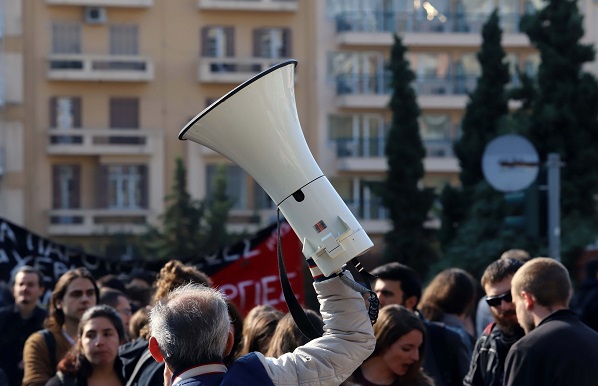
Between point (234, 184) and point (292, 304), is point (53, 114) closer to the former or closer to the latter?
point (234, 184)

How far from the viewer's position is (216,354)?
376 cm

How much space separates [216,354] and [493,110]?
80.6ft

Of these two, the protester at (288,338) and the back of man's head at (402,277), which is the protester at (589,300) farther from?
the protester at (288,338)

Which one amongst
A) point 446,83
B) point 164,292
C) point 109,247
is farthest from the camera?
point 446,83

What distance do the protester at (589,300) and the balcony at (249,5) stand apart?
101 feet

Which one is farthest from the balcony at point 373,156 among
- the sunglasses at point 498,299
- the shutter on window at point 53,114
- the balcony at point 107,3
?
the sunglasses at point 498,299

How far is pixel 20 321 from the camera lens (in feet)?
A: 28.1

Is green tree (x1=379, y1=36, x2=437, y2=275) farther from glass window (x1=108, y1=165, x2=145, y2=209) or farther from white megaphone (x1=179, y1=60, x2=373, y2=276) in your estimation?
white megaphone (x1=179, y1=60, x2=373, y2=276)

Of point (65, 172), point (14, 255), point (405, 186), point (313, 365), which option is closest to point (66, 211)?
point (65, 172)

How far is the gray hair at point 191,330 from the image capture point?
147 inches

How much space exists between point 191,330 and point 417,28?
3912cm

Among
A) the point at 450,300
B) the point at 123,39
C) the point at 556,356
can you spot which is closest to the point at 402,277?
the point at 450,300

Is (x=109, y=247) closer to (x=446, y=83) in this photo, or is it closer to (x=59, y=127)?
(x=59, y=127)

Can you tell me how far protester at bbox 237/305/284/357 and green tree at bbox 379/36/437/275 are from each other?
1105 inches
